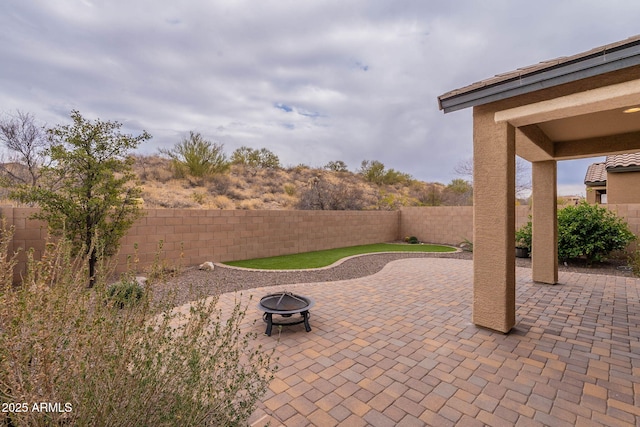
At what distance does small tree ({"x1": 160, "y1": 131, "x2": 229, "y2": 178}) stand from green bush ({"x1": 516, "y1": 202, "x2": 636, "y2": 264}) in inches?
818

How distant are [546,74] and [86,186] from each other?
8656 millimetres

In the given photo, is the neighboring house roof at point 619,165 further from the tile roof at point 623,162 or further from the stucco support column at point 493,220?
the stucco support column at point 493,220

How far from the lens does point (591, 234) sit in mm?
8969

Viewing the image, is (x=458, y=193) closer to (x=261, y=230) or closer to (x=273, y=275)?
(x=261, y=230)

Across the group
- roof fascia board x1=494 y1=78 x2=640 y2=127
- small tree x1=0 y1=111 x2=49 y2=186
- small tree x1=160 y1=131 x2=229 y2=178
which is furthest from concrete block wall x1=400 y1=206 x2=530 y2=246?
small tree x1=0 y1=111 x2=49 y2=186

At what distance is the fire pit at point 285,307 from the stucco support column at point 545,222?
6.08m

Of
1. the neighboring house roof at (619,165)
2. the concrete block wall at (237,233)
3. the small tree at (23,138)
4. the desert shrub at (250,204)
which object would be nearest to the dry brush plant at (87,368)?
the concrete block wall at (237,233)

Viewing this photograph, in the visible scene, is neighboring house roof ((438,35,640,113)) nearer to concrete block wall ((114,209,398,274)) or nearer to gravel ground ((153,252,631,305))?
gravel ground ((153,252,631,305))

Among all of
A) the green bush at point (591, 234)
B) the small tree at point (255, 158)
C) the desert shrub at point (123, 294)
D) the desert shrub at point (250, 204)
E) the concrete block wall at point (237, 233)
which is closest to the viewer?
the desert shrub at point (123, 294)

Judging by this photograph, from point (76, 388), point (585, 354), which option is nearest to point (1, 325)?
point (76, 388)

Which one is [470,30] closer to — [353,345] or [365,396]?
[353,345]

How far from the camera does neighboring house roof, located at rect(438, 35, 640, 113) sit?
2.96 m

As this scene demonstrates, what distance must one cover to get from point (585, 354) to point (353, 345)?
9.56 ft

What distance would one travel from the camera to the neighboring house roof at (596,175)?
50.6 feet
